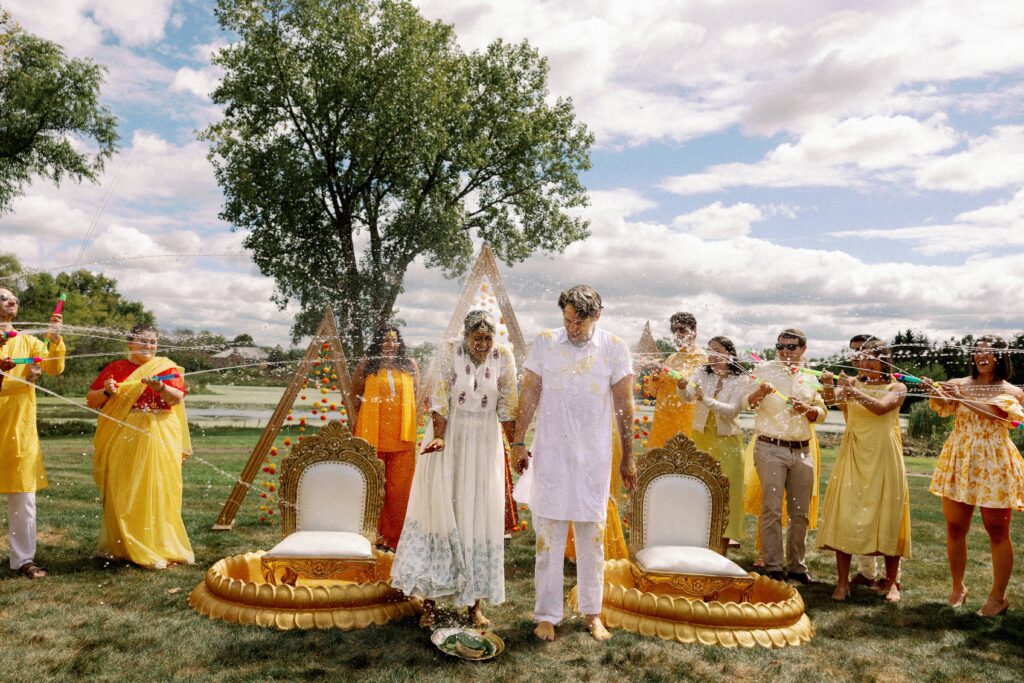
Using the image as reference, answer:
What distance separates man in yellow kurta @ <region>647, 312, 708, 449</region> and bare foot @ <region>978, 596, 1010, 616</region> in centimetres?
250

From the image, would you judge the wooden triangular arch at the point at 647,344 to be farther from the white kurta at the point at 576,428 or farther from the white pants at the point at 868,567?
the white kurta at the point at 576,428

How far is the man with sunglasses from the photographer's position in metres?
5.72

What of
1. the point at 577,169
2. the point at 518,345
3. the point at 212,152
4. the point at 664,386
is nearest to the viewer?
the point at 664,386

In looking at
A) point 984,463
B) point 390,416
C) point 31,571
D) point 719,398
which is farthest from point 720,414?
point 31,571

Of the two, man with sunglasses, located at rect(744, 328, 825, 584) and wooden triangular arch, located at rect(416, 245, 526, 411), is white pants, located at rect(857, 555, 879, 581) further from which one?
wooden triangular arch, located at rect(416, 245, 526, 411)

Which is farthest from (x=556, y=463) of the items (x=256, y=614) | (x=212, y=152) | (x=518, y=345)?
(x=212, y=152)

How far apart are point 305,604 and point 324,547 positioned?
0.51 meters

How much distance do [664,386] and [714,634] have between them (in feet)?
8.85

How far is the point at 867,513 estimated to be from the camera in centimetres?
554

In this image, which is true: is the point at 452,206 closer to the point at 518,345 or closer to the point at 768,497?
the point at 518,345

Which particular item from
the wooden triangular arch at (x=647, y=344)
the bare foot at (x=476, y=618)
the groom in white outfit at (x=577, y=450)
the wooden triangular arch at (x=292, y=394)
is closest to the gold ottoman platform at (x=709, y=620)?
the groom in white outfit at (x=577, y=450)

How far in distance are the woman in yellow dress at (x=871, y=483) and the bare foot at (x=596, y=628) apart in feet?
7.34

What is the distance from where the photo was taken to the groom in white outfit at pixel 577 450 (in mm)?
4352

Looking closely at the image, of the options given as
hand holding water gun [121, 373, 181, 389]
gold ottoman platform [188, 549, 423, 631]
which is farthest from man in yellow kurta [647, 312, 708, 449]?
hand holding water gun [121, 373, 181, 389]
